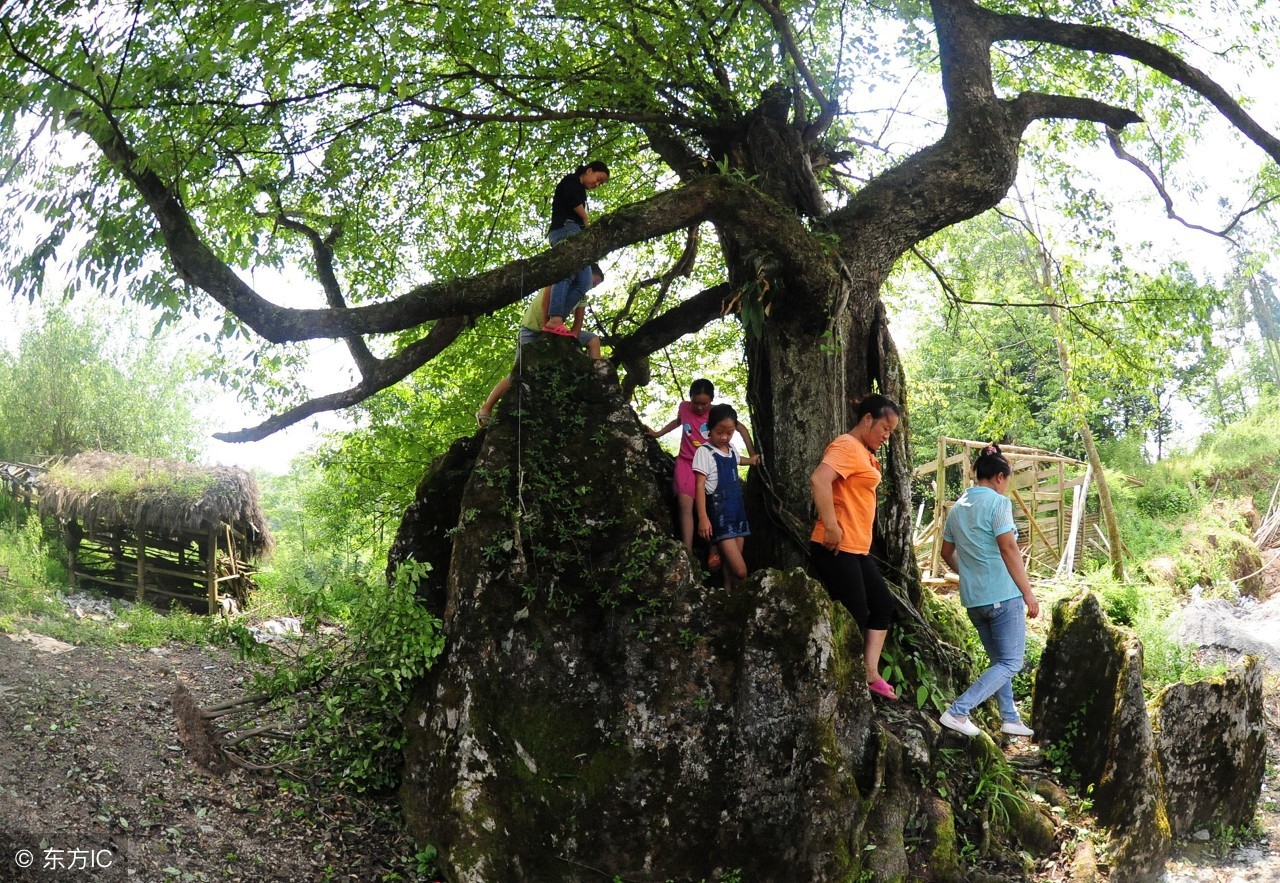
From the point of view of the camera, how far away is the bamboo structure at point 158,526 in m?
16.7

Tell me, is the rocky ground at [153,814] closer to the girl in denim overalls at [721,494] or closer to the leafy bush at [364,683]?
the leafy bush at [364,683]

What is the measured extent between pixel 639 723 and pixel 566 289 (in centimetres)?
328

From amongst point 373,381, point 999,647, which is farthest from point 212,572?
point 999,647

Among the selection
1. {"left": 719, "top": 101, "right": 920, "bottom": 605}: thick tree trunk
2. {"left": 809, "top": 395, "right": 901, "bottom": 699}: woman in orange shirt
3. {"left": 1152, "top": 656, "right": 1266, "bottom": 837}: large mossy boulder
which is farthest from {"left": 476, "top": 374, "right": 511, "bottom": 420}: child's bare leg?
{"left": 1152, "top": 656, "right": 1266, "bottom": 837}: large mossy boulder

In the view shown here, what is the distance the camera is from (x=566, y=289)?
720cm

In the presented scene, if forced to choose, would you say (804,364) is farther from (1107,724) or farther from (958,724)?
(1107,724)

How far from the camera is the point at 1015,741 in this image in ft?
24.6

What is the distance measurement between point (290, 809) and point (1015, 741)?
211 inches

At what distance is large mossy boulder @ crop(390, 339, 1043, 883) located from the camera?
210 inches

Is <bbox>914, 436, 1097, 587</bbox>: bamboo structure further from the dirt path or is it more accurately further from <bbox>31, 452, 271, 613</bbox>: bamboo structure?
<bbox>31, 452, 271, 613</bbox>: bamboo structure

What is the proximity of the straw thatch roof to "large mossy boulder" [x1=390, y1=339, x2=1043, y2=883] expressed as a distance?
39.2 feet

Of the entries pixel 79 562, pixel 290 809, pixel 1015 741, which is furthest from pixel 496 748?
pixel 79 562

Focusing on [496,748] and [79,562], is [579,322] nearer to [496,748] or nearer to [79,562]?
[496,748]

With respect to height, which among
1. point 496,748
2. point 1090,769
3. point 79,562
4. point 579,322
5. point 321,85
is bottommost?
point 1090,769
